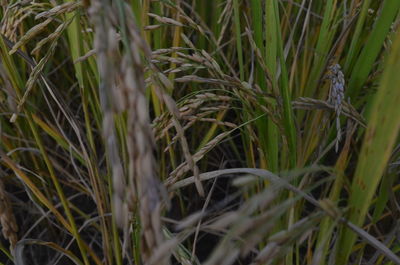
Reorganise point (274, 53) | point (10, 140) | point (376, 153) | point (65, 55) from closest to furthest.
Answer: point (376, 153) → point (274, 53) → point (10, 140) → point (65, 55)

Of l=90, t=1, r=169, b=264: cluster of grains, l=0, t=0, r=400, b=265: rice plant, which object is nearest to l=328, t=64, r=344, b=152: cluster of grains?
l=0, t=0, r=400, b=265: rice plant

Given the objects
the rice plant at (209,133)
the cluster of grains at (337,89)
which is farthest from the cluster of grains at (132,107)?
the cluster of grains at (337,89)

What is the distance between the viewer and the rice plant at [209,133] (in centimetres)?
45

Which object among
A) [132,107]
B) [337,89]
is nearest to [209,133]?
[337,89]

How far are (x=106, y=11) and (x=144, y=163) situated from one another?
0.13m

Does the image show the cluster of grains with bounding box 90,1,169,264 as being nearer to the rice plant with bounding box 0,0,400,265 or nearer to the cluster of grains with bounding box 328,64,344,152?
the rice plant with bounding box 0,0,400,265

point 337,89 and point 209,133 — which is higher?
point 337,89

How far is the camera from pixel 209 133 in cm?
102

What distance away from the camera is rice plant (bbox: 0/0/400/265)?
45 cm

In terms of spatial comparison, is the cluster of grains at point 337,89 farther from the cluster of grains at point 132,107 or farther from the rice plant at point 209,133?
the cluster of grains at point 132,107

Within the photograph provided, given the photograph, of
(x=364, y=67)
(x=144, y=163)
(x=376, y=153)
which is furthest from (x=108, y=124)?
(x=364, y=67)

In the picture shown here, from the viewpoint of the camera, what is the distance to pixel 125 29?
0.44 metres

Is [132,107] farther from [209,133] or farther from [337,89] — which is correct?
[209,133]

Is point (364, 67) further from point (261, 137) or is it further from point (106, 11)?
point (106, 11)
